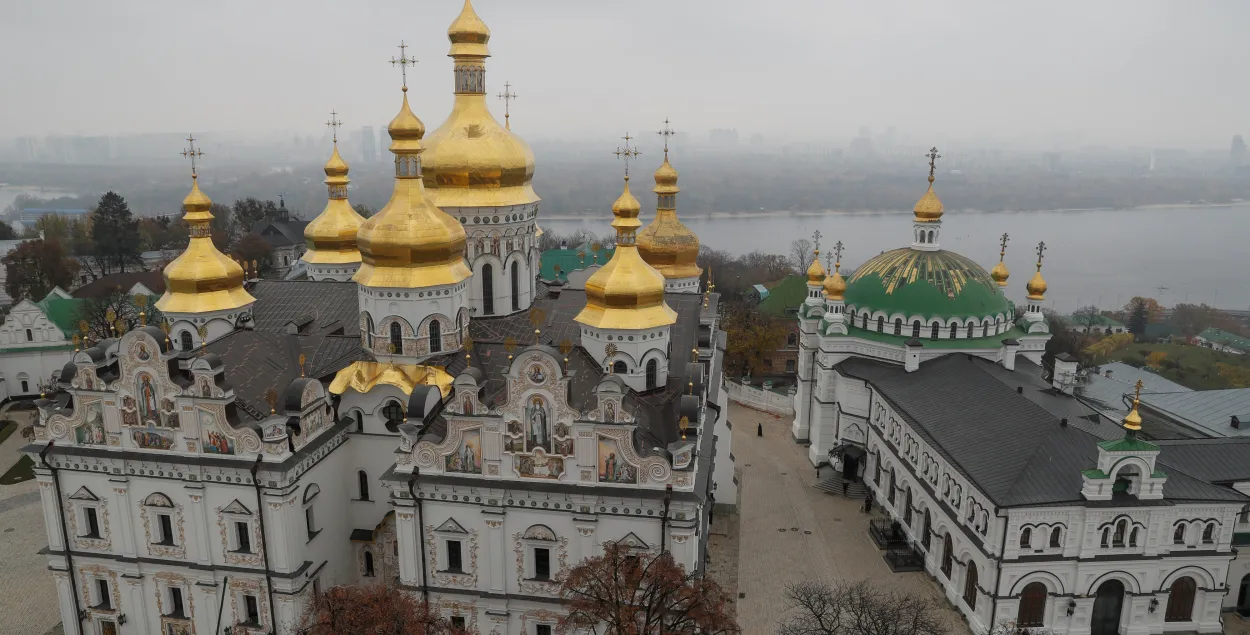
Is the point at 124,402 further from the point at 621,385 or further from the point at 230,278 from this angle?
the point at 621,385

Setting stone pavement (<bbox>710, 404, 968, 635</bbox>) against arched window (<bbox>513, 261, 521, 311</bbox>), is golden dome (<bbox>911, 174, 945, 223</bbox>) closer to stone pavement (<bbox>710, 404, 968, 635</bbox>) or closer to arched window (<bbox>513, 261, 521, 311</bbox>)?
stone pavement (<bbox>710, 404, 968, 635</bbox>)

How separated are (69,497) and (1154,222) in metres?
131

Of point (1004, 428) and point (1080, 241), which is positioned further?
point (1080, 241)

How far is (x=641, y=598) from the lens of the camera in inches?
493

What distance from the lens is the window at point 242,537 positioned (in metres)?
15.5

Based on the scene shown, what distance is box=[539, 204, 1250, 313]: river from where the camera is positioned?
2808 inches

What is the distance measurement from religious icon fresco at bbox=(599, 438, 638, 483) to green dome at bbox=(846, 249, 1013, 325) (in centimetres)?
1363

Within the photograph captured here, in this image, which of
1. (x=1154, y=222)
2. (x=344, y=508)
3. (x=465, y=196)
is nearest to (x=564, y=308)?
(x=465, y=196)

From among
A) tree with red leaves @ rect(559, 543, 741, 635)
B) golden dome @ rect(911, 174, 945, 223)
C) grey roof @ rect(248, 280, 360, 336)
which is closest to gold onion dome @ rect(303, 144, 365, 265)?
grey roof @ rect(248, 280, 360, 336)

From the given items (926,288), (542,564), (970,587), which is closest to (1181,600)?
(970,587)

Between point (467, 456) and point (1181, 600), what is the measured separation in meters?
14.6

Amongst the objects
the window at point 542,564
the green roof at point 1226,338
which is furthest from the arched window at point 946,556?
the green roof at point 1226,338

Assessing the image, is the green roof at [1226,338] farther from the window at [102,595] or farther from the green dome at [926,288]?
the window at [102,595]

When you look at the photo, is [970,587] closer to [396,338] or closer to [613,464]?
[613,464]
